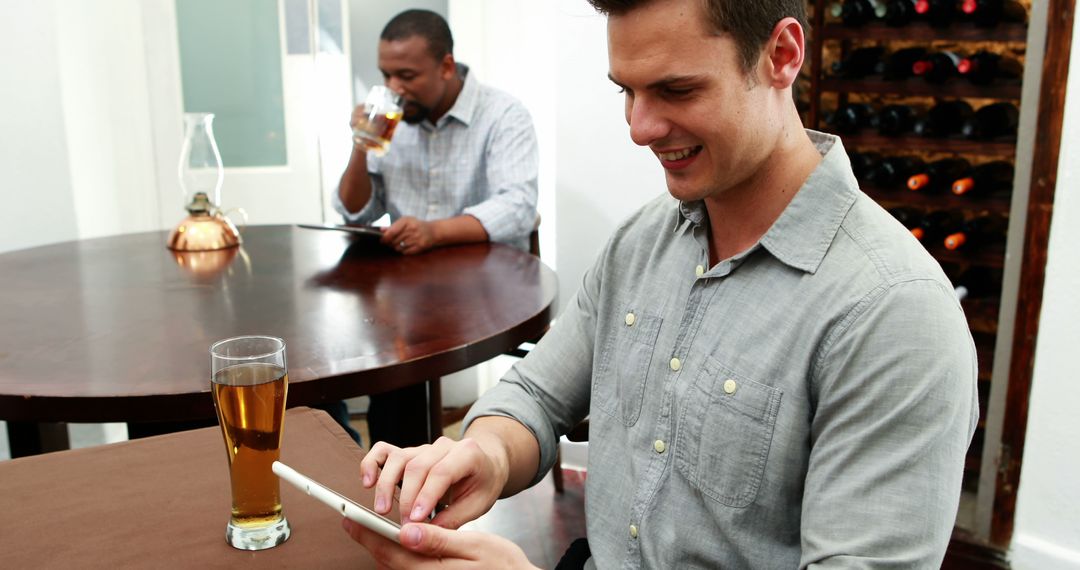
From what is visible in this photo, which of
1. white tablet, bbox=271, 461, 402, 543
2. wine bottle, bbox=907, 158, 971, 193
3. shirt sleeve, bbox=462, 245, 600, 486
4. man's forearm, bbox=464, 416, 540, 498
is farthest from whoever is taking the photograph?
wine bottle, bbox=907, 158, 971, 193

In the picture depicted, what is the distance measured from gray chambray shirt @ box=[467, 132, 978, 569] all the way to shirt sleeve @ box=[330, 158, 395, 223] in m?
1.81

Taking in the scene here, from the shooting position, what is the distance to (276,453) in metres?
0.94

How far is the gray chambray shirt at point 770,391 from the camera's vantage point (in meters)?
0.93

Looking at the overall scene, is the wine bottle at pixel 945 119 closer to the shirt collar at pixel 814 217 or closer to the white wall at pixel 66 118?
the shirt collar at pixel 814 217

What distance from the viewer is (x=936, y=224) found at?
9.78ft

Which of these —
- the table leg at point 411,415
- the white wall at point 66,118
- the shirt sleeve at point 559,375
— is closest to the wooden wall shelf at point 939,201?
the table leg at point 411,415

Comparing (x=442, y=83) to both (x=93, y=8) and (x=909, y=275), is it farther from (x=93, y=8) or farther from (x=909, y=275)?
(x=909, y=275)

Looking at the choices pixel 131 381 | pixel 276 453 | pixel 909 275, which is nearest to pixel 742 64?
pixel 909 275

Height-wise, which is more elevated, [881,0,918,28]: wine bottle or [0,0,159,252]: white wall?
[881,0,918,28]: wine bottle

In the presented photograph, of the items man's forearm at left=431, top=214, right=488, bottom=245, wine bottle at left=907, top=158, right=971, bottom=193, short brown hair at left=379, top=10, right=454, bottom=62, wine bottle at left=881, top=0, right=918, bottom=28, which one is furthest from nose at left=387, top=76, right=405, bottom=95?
wine bottle at left=907, top=158, right=971, bottom=193

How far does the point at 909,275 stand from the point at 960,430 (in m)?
0.17

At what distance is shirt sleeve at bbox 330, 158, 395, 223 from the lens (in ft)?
10.1

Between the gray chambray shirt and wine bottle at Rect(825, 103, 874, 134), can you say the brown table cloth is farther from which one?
wine bottle at Rect(825, 103, 874, 134)

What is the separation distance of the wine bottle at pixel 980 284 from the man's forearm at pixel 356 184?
1.92 meters
